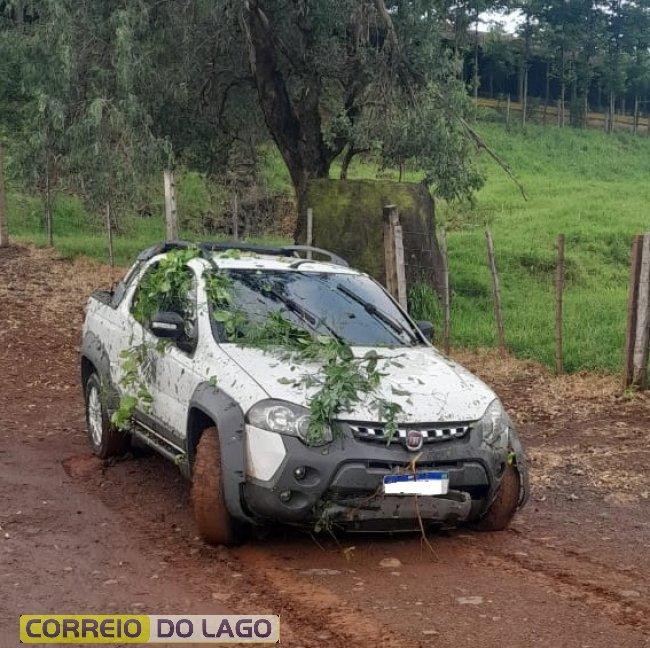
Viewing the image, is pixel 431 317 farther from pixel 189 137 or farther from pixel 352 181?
pixel 189 137

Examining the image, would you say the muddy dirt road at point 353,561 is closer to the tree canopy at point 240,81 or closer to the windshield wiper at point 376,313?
the windshield wiper at point 376,313

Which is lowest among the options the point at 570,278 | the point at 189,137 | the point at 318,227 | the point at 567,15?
the point at 570,278

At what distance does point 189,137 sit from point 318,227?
428 cm

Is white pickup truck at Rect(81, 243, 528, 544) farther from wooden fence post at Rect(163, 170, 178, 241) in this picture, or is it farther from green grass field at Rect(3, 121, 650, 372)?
wooden fence post at Rect(163, 170, 178, 241)

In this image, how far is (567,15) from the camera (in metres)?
50.4

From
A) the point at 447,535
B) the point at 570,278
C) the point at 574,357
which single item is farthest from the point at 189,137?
the point at 447,535

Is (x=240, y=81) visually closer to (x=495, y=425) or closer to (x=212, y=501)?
(x=495, y=425)

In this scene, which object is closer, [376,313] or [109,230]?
[376,313]

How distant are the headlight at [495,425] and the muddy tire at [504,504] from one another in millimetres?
246

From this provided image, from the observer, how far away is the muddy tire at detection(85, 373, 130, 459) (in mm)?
7711

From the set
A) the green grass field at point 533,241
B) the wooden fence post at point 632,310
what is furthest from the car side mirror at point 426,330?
the green grass field at point 533,241

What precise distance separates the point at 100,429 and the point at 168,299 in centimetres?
139

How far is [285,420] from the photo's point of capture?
549 centimetres

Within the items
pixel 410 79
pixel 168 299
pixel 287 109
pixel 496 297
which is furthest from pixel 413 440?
pixel 287 109
